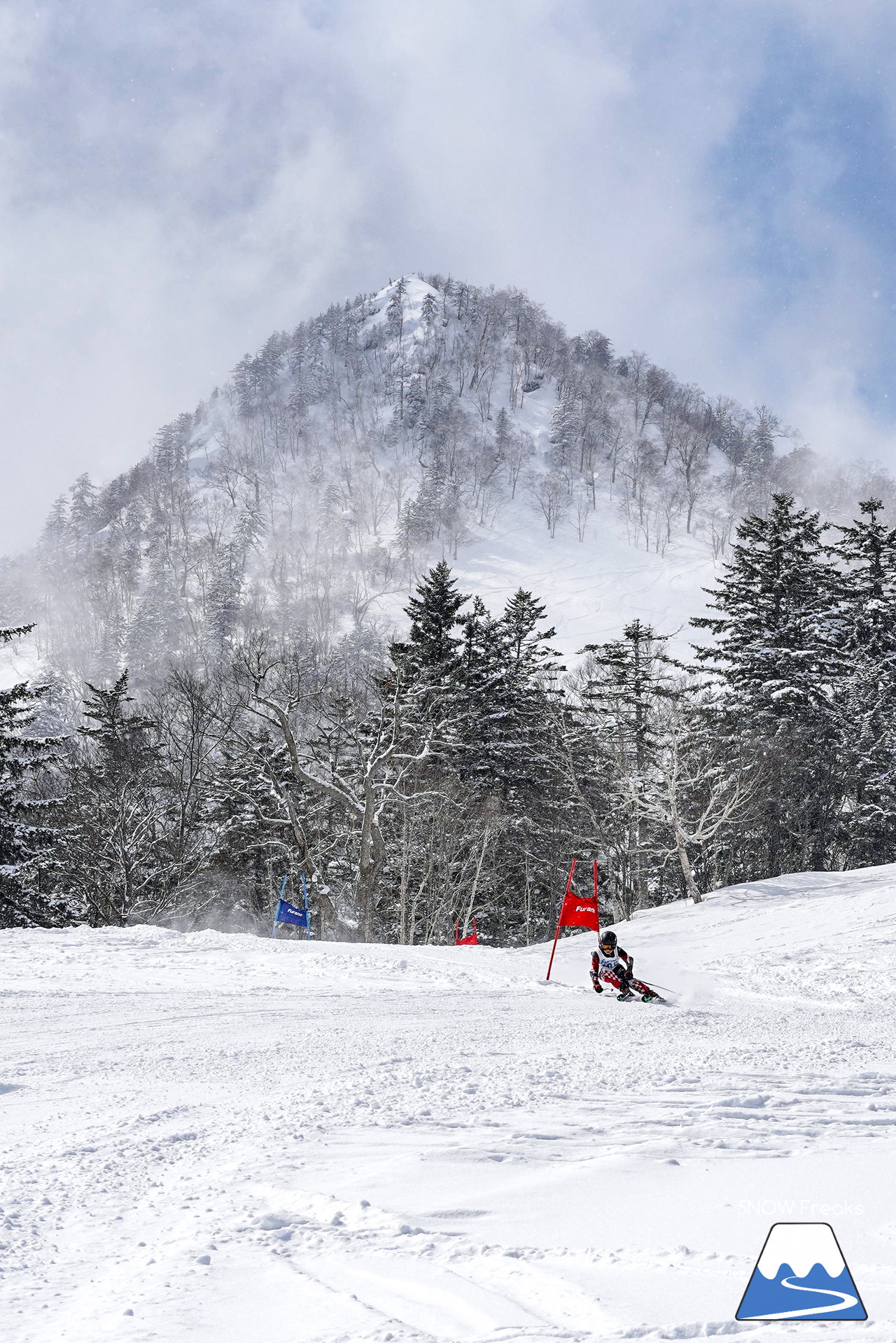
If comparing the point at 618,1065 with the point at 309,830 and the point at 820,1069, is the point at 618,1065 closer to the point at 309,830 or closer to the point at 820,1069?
the point at 820,1069

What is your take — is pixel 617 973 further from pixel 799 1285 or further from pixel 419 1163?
pixel 799 1285

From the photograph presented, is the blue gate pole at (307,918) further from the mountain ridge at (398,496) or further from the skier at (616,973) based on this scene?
the mountain ridge at (398,496)

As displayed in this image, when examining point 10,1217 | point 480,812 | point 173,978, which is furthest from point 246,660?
point 10,1217

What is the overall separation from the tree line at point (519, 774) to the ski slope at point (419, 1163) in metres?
15.5

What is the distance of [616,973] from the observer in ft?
36.9

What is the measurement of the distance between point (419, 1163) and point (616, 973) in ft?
24.5

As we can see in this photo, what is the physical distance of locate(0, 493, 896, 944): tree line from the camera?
26.4m

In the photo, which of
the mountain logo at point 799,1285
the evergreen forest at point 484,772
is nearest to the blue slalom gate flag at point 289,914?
the evergreen forest at point 484,772

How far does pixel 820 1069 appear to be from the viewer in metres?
6.73

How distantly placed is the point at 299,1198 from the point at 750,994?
999cm

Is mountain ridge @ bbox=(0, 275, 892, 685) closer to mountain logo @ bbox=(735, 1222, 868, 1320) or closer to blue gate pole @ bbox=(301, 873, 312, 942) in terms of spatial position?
blue gate pole @ bbox=(301, 873, 312, 942)

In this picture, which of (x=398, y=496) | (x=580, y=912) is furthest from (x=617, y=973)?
(x=398, y=496)

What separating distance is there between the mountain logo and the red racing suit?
8.12 m

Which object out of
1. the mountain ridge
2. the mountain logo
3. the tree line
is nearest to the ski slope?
the mountain logo
